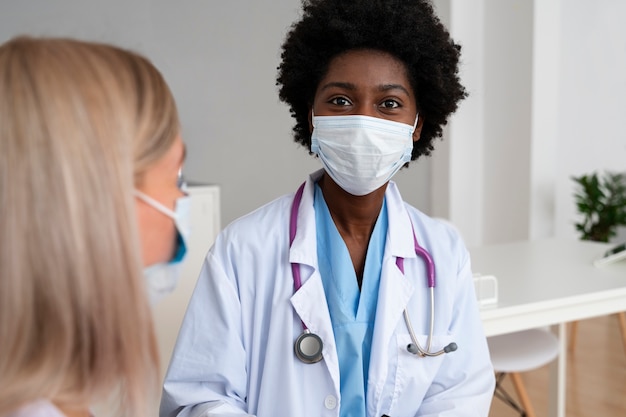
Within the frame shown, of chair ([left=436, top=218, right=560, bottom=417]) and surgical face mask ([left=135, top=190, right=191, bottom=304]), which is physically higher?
surgical face mask ([left=135, top=190, right=191, bottom=304])

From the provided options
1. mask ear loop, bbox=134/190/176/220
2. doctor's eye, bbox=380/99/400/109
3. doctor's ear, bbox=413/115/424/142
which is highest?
doctor's eye, bbox=380/99/400/109

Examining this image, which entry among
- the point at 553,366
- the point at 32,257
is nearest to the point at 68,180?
the point at 32,257

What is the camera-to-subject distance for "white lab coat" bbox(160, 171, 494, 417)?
4.04 feet

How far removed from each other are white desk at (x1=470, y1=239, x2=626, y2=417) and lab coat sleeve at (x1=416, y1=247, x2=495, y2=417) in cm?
41

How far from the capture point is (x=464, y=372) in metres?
1.33

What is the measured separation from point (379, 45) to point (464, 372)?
26.2 inches

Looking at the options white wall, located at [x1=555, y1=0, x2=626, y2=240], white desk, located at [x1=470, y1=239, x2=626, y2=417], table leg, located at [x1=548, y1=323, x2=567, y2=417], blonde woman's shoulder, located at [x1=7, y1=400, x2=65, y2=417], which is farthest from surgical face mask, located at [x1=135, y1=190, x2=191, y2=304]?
white wall, located at [x1=555, y1=0, x2=626, y2=240]

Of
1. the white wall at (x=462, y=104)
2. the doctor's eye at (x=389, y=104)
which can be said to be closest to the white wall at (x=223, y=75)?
the white wall at (x=462, y=104)

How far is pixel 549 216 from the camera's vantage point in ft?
14.1

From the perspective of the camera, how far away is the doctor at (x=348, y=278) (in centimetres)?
124

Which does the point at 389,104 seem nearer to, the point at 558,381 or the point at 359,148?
the point at 359,148

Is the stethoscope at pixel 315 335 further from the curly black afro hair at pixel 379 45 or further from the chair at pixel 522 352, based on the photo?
the chair at pixel 522 352

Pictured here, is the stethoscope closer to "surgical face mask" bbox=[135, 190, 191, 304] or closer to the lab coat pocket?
the lab coat pocket

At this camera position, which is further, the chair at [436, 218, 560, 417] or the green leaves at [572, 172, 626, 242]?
the green leaves at [572, 172, 626, 242]
